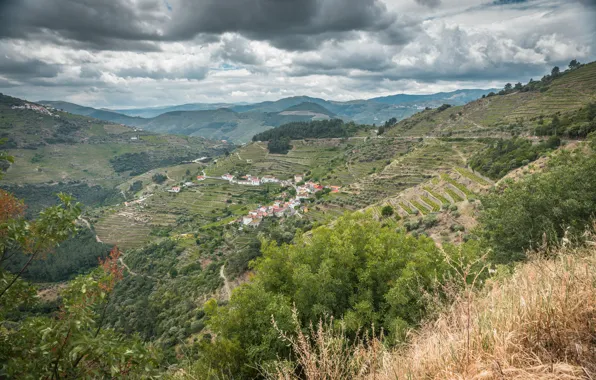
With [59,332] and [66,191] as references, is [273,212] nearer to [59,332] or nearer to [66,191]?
[59,332]

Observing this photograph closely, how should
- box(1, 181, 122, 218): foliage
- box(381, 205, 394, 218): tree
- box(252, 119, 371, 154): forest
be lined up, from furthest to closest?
1. box(252, 119, 371, 154): forest
2. box(1, 181, 122, 218): foliage
3. box(381, 205, 394, 218): tree

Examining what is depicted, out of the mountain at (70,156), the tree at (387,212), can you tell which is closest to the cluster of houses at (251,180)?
the tree at (387,212)

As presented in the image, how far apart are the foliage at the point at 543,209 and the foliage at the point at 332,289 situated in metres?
3.69

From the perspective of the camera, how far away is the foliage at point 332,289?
8102 mm

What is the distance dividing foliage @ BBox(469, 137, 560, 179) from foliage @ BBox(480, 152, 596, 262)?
64.1ft

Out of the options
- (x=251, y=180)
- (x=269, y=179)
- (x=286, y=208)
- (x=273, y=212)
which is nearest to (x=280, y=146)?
(x=269, y=179)

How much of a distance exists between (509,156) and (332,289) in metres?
32.7

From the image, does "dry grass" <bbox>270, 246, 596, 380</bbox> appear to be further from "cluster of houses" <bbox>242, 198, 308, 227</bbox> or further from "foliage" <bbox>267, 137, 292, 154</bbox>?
"foliage" <bbox>267, 137, 292, 154</bbox>

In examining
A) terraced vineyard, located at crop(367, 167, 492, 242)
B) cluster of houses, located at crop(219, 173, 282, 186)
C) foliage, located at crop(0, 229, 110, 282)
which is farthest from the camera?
cluster of houses, located at crop(219, 173, 282, 186)

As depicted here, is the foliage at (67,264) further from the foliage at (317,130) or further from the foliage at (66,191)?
the foliage at (317,130)

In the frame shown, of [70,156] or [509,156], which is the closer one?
[509,156]

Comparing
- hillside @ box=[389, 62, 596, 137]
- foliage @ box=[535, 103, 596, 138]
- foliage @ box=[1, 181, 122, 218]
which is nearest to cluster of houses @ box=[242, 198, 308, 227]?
hillside @ box=[389, 62, 596, 137]

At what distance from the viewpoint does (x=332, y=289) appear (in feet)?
31.9

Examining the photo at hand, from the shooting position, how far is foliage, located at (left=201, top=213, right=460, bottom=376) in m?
8.10
